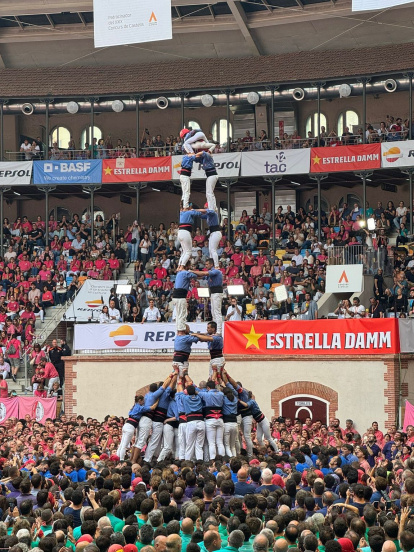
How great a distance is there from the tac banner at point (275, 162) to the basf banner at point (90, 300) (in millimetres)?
7351

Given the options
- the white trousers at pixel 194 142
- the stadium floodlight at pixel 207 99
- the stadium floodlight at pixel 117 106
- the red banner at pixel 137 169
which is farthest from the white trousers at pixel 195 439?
the stadium floodlight at pixel 117 106

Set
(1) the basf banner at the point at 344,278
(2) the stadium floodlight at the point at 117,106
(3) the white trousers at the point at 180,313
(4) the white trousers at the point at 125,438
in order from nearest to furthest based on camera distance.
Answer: (4) the white trousers at the point at 125,438, (3) the white trousers at the point at 180,313, (1) the basf banner at the point at 344,278, (2) the stadium floodlight at the point at 117,106

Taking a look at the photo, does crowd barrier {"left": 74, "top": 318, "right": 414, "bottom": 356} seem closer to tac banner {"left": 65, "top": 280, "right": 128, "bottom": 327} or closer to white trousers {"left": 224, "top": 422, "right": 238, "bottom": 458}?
tac banner {"left": 65, "top": 280, "right": 128, "bottom": 327}

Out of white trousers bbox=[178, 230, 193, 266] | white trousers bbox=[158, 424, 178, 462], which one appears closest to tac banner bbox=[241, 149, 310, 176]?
white trousers bbox=[178, 230, 193, 266]

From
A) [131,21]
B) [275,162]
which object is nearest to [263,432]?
[131,21]

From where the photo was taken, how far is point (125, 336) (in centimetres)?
3092

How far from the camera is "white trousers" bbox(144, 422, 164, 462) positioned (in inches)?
786

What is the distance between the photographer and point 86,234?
4144 centimetres

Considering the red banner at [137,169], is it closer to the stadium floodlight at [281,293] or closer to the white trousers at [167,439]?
the stadium floodlight at [281,293]

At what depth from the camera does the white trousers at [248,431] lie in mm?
20438

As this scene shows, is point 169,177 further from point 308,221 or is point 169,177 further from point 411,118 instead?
point 411,118

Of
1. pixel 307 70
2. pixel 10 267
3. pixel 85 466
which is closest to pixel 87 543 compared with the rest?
pixel 85 466

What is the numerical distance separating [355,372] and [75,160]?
59.5 feet

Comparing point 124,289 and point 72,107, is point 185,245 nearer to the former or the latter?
point 124,289
